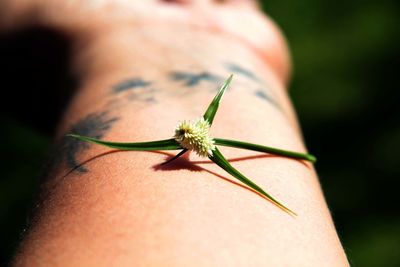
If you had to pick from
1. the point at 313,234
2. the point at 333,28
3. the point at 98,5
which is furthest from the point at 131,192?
the point at 333,28

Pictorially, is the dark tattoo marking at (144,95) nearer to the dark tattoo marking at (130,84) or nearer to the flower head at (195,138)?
the dark tattoo marking at (130,84)

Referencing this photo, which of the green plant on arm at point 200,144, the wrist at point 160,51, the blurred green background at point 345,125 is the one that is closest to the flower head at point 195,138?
the green plant on arm at point 200,144

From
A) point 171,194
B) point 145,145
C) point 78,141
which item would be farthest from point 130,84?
point 171,194

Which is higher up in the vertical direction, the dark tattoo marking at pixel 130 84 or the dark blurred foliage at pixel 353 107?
the dark tattoo marking at pixel 130 84

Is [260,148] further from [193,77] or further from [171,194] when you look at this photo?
[193,77]

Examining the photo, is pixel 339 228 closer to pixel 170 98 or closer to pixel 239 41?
pixel 239 41

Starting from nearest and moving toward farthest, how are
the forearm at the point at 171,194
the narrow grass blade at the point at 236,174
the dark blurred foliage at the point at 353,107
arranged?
the forearm at the point at 171,194
the narrow grass blade at the point at 236,174
the dark blurred foliage at the point at 353,107

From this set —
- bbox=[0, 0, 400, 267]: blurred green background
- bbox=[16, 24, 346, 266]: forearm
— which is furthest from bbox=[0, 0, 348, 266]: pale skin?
bbox=[0, 0, 400, 267]: blurred green background

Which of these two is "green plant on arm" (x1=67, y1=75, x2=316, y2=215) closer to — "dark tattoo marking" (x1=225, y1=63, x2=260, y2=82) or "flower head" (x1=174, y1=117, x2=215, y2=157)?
"flower head" (x1=174, y1=117, x2=215, y2=157)
